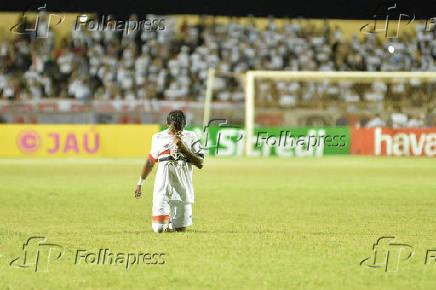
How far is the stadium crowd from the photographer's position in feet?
116

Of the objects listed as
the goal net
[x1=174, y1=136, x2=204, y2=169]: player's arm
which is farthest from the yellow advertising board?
[x1=174, y1=136, x2=204, y2=169]: player's arm

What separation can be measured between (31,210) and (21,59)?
23398mm

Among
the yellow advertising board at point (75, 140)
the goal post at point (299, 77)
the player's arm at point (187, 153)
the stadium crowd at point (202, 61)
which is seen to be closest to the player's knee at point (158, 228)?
the player's arm at point (187, 153)

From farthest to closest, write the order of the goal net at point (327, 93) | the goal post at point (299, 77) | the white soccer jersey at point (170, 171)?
the goal net at point (327, 93) → the goal post at point (299, 77) → the white soccer jersey at point (170, 171)

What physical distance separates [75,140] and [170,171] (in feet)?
72.1

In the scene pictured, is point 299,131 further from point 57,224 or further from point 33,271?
point 33,271

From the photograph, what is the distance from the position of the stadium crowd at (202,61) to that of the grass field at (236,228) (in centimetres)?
1200

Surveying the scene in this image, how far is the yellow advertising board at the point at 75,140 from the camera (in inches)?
1248

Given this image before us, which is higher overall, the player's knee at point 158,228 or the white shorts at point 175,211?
the white shorts at point 175,211

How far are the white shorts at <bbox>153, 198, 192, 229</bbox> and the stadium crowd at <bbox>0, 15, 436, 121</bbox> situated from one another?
24242mm

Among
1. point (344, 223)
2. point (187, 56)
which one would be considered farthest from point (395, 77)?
point (344, 223)

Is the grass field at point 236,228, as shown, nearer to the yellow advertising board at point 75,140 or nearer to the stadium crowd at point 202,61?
the yellow advertising board at point 75,140

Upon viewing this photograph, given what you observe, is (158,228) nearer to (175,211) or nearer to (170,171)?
(175,211)

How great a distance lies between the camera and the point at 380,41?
38.7m
